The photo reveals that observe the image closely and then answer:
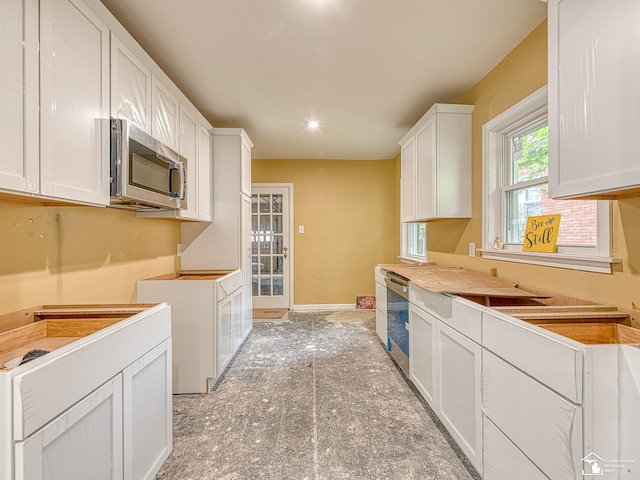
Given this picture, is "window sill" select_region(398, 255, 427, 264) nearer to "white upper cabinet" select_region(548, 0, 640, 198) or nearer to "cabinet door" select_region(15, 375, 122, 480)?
"white upper cabinet" select_region(548, 0, 640, 198)

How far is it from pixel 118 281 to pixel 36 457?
1.41 m

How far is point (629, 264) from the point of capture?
1.28m

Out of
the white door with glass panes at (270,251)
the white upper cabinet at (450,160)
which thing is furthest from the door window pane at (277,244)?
the white upper cabinet at (450,160)

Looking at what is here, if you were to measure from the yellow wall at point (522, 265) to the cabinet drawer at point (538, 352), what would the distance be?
1.88 feet

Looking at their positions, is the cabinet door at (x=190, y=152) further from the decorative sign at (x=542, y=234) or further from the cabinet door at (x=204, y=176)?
the decorative sign at (x=542, y=234)

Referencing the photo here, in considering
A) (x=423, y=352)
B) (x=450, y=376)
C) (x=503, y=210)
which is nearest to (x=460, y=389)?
(x=450, y=376)

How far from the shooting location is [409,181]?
10.4 ft

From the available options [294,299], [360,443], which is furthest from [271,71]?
[294,299]

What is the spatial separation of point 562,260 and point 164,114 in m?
2.66

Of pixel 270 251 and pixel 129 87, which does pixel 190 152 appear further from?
pixel 270 251

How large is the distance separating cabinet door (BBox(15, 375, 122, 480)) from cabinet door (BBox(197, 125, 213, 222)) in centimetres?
183

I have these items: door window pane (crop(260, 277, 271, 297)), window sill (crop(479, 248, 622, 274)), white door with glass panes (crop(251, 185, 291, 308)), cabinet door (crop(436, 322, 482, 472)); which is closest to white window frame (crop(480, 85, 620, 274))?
window sill (crop(479, 248, 622, 274))

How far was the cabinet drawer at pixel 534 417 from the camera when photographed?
95 centimetres

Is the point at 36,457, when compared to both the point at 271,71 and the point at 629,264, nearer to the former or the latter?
the point at 629,264
